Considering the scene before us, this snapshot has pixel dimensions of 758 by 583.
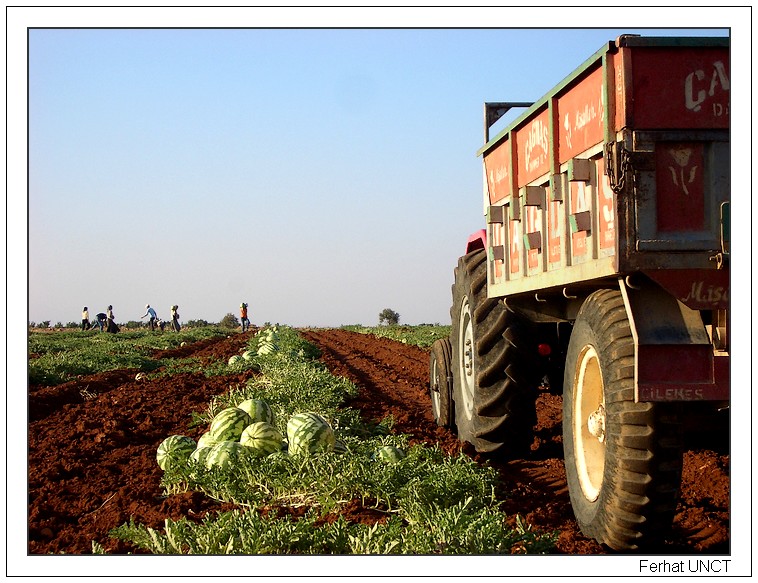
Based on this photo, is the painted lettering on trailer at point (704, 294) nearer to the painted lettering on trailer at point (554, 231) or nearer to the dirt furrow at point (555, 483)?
the painted lettering on trailer at point (554, 231)

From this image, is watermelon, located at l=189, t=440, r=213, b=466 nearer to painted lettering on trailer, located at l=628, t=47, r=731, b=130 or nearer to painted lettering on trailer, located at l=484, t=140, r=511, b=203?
painted lettering on trailer, located at l=484, t=140, r=511, b=203

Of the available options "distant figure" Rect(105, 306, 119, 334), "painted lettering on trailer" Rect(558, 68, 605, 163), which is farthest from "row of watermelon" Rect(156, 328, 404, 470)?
"distant figure" Rect(105, 306, 119, 334)

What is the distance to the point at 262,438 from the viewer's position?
677 centimetres

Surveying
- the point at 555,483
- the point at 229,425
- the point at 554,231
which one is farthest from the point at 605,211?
the point at 229,425

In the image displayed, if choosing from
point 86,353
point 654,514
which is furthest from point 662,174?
point 86,353

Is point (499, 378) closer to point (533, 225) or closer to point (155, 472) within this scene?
point (533, 225)

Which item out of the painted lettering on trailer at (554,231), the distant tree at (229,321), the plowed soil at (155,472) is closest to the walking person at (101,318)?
the distant tree at (229,321)

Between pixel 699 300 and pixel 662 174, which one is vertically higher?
pixel 662 174

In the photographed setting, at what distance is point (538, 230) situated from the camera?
6.20m

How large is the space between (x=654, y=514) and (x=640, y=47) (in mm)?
2343

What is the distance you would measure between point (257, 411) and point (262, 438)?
678 millimetres

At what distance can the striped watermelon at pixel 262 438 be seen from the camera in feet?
22.0
